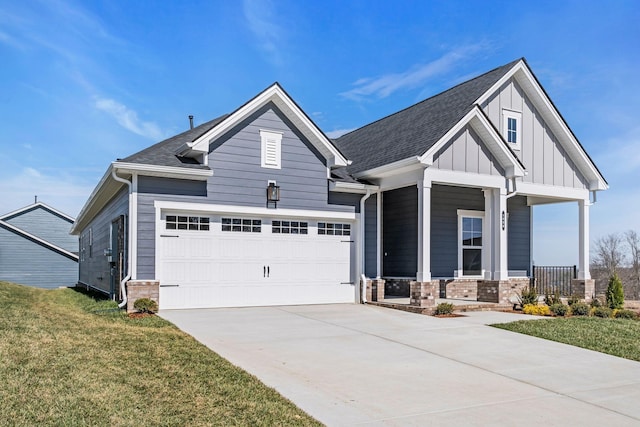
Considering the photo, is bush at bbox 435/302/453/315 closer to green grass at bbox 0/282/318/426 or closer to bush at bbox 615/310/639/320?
bush at bbox 615/310/639/320

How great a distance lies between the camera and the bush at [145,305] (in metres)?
11.9

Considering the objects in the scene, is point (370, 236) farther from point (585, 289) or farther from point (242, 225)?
point (585, 289)

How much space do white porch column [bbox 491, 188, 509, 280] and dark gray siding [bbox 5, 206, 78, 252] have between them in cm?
3145

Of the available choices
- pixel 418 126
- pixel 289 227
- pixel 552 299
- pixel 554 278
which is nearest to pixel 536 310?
pixel 552 299

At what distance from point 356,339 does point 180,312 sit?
488cm

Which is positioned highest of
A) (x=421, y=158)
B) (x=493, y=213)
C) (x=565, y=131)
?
(x=565, y=131)

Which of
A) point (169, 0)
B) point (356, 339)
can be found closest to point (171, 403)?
point (356, 339)

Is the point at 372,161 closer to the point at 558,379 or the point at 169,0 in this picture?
the point at 169,0

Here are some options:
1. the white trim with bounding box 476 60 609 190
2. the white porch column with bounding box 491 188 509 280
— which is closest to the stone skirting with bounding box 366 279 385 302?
the white porch column with bounding box 491 188 509 280

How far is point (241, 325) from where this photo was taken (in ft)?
34.6

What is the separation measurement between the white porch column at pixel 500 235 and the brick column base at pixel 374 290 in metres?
3.27

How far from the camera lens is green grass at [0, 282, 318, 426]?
15.7ft

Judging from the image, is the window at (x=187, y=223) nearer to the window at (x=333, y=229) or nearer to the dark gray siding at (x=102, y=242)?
the dark gray siding at (x=102, y=242)

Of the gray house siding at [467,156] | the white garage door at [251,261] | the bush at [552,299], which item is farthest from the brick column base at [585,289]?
the white garage door at [251,261]
